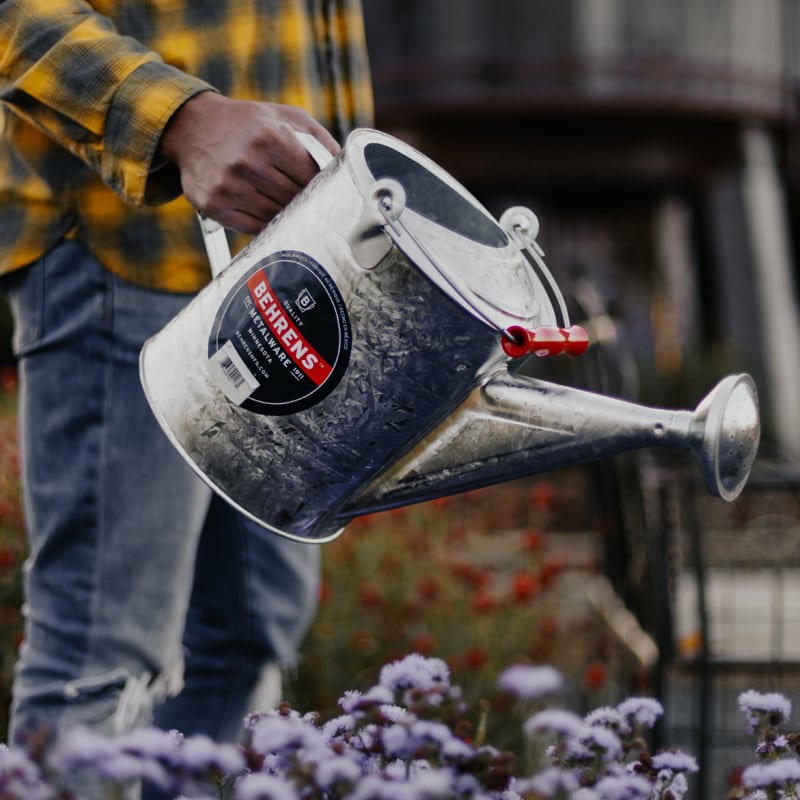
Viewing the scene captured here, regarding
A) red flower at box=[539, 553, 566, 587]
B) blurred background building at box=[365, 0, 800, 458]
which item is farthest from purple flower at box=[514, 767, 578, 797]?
blurred background building at box=[365, 0, 800, 458]

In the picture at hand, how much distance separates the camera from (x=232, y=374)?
1.13 meters

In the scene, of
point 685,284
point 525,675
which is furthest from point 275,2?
point 685,284

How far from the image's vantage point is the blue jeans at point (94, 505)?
1377 mm

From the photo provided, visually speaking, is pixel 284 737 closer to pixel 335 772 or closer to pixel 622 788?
pixel 335 772

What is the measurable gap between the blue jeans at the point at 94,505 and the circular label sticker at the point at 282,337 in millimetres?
295

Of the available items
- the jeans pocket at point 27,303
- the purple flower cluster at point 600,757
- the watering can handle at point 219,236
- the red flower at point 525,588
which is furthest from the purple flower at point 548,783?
the red flower at point 525,588

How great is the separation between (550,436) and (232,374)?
29 cm

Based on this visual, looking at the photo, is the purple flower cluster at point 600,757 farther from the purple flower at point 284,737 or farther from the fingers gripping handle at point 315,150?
the fingers gripping handle at point 315,150

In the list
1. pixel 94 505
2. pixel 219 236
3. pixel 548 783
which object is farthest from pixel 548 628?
pixel 548 783

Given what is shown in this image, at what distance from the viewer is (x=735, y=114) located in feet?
27.6

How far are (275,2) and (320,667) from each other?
1610 millimetres

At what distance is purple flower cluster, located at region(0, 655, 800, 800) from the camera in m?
0.71

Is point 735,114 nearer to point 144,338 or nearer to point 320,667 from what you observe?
point 320,667

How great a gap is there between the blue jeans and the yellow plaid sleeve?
167mm
